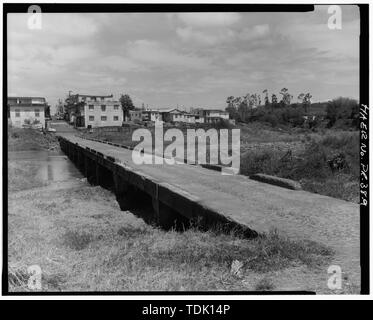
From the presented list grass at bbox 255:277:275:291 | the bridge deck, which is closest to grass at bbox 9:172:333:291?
grass at bbox 255:277:275:291

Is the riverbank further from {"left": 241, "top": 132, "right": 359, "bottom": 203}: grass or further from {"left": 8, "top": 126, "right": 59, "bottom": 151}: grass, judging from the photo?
{"left": 8, "top": 126, "right": 59, "bottom": 151}: grass

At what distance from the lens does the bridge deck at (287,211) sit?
6.08 metres

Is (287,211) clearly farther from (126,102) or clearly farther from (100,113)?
(126,102)

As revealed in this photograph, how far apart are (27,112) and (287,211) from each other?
58.4m

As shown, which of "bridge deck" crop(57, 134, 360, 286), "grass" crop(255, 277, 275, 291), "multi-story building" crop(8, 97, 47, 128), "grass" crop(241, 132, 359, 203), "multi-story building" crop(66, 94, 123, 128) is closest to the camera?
"grass" crop(255, 277, 275, 291)

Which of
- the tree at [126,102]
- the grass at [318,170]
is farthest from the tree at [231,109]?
the grass at [318,170]

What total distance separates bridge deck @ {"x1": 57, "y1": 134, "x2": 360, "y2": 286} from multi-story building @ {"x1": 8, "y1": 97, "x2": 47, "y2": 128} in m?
47.1

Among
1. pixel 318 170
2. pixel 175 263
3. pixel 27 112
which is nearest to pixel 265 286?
pixel 175 263

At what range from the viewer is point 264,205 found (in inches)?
333

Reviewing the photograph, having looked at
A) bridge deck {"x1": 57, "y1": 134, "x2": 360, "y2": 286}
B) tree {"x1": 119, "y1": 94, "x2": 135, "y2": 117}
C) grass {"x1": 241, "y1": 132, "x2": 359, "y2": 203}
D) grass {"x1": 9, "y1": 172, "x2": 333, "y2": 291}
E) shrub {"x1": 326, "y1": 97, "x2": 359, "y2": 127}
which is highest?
tree {"x1": 119, "y1": 94, "x2": 135, "y2": 117}

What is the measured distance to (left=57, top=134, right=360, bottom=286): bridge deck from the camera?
6.08 metres

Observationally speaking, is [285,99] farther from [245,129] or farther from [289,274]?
[289,274]

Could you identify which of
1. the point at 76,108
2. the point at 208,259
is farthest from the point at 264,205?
the point at 76,108

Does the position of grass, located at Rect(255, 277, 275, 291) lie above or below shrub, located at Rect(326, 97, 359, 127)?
below
